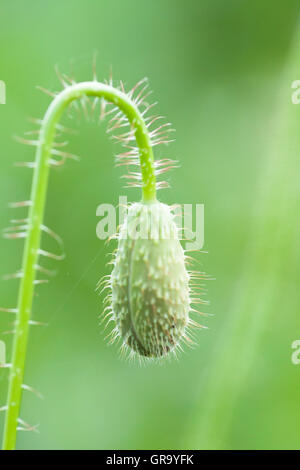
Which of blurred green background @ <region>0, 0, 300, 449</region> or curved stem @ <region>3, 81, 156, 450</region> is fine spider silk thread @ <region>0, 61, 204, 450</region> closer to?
curved stem @ <region>3, 81, 156, 450</region>

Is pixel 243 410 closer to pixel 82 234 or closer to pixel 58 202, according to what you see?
pixel 82 234

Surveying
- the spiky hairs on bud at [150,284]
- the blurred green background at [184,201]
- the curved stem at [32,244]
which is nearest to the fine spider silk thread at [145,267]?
the spiky hairs on bud at [150,284]

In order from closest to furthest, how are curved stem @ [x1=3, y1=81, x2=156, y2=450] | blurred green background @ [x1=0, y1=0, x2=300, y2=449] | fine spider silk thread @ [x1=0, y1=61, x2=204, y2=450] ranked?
curved stem @ [x1=3, y1=81, x2=156, y2=450] → fine spider silk thread @ [x1=0, y1=61, x2=204, y2=450] → blurred green background @ [x1=0, y1=0, x2=300, y2=449]

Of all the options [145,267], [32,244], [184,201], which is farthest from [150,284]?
[184,201]

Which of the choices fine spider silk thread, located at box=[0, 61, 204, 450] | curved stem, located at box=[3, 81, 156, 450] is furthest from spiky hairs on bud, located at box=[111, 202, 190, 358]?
curved stem, located at box=[3, 81, 156, 450]

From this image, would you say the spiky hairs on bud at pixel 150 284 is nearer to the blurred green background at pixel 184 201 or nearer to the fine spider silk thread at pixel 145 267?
the fine spider silk thread at pixel 145 267

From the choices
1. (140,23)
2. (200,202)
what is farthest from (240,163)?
(140,23)
